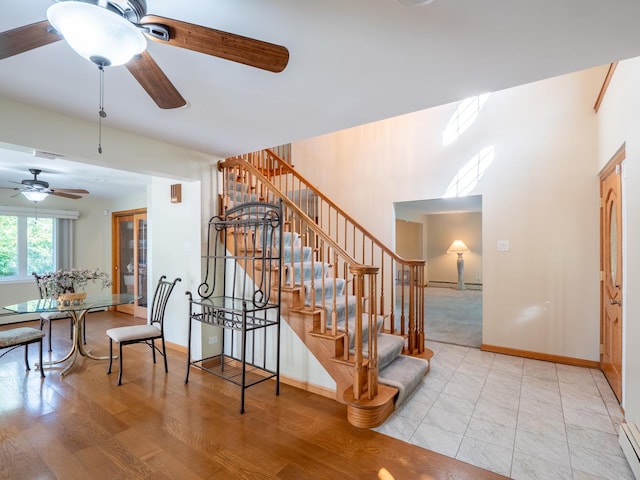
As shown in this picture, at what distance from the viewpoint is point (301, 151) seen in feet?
18.6

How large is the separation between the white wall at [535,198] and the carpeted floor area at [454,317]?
604mm

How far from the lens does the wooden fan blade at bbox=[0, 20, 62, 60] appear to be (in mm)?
1206

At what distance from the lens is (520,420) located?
8.04 feet

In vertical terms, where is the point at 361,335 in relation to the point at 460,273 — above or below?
above

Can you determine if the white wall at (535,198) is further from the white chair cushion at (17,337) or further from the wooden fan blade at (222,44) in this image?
the white chair cushion at (17,337)

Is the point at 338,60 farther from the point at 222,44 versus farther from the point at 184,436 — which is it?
the point at 184,436

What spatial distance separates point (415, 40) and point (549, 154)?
10.1ft

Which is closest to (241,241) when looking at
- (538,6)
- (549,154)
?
(538,6)

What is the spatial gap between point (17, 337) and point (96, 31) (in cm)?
336

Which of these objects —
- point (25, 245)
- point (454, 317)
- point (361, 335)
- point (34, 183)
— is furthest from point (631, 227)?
point (25, 245)

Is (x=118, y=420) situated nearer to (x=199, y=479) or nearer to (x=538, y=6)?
(x=199, y=479)

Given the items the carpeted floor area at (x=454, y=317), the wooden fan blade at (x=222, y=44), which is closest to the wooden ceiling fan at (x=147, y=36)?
the wooden fan blade at (x=222, y=44)

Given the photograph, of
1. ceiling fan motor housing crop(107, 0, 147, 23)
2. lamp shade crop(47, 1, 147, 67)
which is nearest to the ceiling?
ceiling fan motor housing crop(107, 0, 147, 23)

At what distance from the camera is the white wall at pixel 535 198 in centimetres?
355
